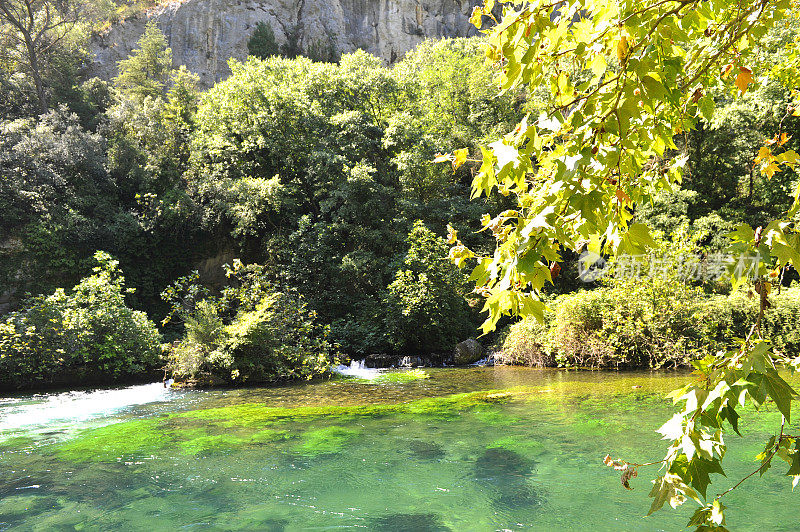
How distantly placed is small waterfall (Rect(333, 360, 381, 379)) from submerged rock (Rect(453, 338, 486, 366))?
2.53m

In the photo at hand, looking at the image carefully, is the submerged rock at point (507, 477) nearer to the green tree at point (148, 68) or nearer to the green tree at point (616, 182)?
the green tree at point (616, 182)

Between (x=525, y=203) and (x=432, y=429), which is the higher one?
(x=525, y=203)

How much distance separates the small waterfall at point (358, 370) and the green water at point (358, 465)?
3935 millimetres

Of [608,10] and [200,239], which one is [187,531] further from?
[200,239]

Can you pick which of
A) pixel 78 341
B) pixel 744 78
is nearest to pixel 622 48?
pixel 744 78

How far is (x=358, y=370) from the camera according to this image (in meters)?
14.4

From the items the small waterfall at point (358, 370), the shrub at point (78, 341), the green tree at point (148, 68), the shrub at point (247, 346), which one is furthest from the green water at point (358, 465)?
the green tree at point (148, 68)

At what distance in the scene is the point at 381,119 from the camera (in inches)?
894

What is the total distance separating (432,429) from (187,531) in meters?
3.46

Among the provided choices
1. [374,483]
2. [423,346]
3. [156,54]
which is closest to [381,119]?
[423,346]

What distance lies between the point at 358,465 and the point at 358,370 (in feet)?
30.0

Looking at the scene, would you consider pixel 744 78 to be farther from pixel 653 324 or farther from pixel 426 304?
pixel 426 304

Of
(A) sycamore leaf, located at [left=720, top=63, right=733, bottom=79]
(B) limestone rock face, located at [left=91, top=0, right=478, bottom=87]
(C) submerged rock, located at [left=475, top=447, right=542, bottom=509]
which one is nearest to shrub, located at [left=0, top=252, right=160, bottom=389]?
(C) submerged rock, located at [left=475, top=447, right=542, bottom=509]

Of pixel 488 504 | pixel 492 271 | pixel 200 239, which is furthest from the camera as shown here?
pixel 200 239
